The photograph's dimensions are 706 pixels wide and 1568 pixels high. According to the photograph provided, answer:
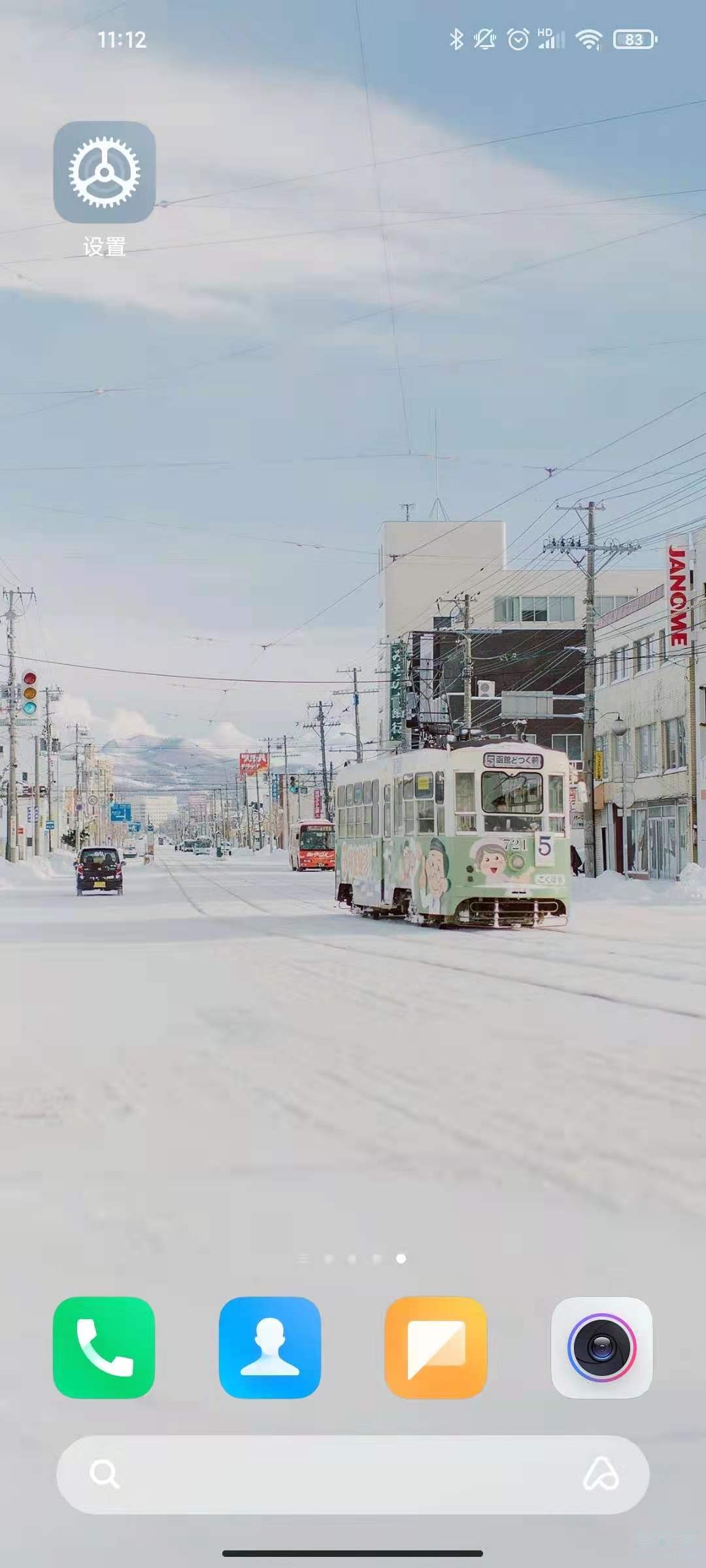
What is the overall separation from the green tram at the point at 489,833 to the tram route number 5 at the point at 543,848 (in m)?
0.01

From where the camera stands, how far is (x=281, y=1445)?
2.45m

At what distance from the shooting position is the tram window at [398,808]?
3058cm

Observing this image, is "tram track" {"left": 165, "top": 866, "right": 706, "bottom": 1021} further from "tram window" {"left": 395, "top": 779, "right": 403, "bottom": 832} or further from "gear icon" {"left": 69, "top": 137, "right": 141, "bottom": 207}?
"gear icon" {"left": 69, "top": 137, "right": 141, "bottom": 207}

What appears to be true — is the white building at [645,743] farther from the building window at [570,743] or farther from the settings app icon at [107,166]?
the settings app icon at [107,166]

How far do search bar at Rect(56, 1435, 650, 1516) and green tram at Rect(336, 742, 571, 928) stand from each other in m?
25.5

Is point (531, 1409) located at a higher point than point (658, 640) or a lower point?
lower

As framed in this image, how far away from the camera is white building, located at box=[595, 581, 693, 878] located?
182 ft

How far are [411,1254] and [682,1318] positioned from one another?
111 centimetres

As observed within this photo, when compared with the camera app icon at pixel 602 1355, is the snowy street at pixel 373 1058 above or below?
below

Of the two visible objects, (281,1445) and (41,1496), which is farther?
(41,1496)

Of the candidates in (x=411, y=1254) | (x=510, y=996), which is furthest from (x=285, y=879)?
(x=411, y=1254)

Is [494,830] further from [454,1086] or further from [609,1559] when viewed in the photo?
[609,1559]

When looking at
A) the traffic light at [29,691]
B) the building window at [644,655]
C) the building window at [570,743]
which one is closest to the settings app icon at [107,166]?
the traffic light at [29,691]

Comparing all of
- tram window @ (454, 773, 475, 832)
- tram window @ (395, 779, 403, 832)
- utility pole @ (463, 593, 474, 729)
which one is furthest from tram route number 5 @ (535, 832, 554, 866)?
utility pole @ (463, 593, 474, 729)
